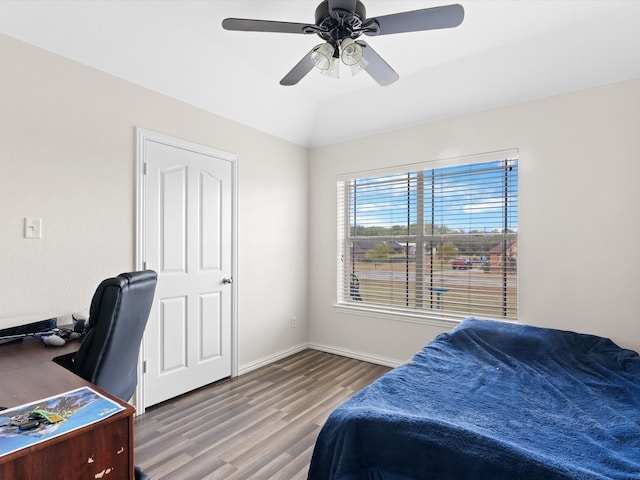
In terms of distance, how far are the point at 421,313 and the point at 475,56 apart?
7.68 feet

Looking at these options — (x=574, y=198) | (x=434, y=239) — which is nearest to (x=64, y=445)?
(x=434, y=239)

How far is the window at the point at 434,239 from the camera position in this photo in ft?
10.1

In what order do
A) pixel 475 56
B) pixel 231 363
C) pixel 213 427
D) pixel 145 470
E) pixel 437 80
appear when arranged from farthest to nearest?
pixel 231 363
pixel 437 80
pixel 475 56
pixel 213 427
pixel 145 470

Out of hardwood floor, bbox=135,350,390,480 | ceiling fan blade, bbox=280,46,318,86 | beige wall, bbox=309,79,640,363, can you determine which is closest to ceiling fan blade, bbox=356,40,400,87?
ceiling fan blade, bbox=280,46,318,86

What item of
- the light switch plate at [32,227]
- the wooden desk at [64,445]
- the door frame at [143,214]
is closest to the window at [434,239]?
the door frame at [143,214]

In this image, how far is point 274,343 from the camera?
382cm

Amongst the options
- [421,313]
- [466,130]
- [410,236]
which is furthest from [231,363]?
[466,130]

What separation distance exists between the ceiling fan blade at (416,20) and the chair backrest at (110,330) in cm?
165

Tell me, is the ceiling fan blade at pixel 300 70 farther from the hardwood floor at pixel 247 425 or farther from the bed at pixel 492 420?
the hardwood floor at pixel 247 425

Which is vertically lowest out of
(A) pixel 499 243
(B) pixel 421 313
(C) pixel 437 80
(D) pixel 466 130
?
(B) pixel 421 313

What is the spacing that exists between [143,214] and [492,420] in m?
2.58

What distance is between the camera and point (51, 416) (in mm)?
1011

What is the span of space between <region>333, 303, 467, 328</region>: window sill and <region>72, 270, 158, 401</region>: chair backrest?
264cm

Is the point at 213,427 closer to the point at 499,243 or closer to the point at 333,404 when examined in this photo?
the point at 333,404
